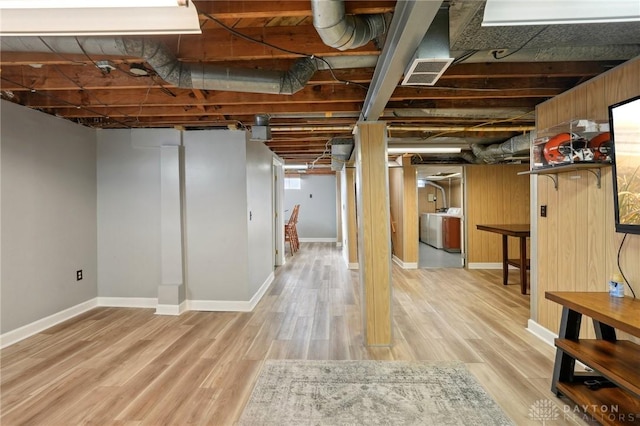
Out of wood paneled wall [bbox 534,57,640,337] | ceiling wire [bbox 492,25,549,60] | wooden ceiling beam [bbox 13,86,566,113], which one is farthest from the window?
ceiling wire [bbox 492,25,549,60]

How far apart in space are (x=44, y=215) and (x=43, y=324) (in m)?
1.16

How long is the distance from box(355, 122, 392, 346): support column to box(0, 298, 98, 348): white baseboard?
3366 millimetres

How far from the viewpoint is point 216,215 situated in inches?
144

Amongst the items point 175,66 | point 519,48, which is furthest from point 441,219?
point 175,66

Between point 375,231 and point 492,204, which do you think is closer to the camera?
point 375,231

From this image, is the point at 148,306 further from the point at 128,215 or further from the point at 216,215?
the point at 216,215

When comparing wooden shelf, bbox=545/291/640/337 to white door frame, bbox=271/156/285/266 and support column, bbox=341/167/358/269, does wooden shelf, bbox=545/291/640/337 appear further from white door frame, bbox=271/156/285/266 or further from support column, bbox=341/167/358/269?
white door frame, bbox=271/156/285/266

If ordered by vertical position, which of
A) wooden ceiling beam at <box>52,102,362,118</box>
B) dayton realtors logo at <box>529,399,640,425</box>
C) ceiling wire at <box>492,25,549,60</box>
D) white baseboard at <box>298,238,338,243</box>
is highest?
wooden ceiling beam at <box>52,102,362,118</box>

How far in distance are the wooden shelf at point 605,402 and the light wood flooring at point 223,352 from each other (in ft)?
0.44

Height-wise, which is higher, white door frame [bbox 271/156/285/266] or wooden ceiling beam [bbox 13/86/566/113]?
wooden ceiling beam [bbox 13/86/566/113]

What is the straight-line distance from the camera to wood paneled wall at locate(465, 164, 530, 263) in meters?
5.66

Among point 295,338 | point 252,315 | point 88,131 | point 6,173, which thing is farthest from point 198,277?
point 88,131

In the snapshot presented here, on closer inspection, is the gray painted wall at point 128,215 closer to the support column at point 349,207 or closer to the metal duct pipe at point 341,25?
the metal duct pipe at point 341,25

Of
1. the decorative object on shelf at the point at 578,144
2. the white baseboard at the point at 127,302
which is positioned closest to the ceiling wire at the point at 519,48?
the decorative object on shelf at the point at 578,144
